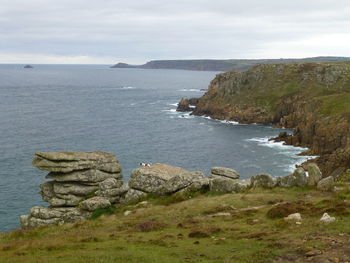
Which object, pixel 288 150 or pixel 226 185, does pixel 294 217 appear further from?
pixel 288 150

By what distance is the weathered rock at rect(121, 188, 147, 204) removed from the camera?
43219 millimetres

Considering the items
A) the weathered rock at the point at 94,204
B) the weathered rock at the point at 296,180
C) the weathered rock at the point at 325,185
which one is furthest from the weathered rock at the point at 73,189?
the weathered rock at the point at 325,185

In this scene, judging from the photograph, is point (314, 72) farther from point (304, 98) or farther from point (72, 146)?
point (72, 146)

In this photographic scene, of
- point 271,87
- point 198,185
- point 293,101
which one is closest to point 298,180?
point 198,185

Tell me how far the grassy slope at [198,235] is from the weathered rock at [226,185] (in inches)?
108

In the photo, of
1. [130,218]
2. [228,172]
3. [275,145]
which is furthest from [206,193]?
[275,145]

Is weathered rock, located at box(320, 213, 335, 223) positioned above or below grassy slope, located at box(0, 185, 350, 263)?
above

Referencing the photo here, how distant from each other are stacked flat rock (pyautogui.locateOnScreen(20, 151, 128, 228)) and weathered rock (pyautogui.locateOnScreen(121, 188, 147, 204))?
0.64 m

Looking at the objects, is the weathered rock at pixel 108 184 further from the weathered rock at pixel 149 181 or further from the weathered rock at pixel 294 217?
the weathered rock at pixel 294 217

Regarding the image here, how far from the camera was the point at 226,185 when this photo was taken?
43.0m

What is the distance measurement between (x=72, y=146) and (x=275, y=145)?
57.5 meters

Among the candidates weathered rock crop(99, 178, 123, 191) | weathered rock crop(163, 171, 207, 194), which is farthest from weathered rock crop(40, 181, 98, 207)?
weathered rock crop(163, 171, 207, 194)

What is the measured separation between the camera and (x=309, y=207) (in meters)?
32.4

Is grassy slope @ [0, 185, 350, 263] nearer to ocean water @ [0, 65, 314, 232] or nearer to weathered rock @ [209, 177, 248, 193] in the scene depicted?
weathered rock @ [209, 177, 248, 193]
